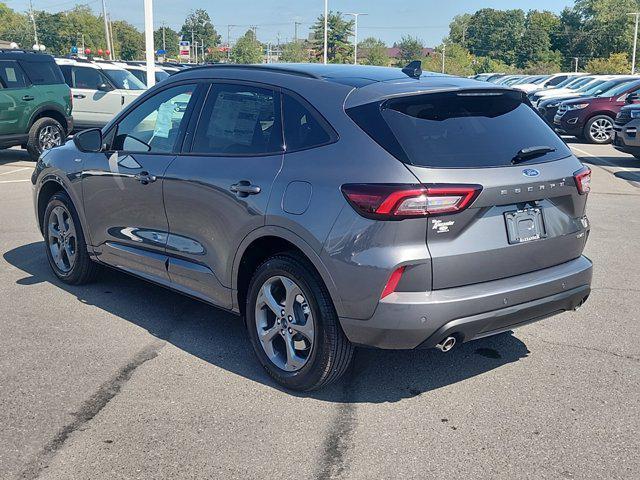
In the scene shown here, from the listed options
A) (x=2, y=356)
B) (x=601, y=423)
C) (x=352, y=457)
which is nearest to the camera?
(x=352, y=457)

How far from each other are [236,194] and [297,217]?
55cm

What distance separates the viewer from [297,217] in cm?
387

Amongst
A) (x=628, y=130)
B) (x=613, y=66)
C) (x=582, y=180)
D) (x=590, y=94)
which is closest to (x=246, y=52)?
(x=613, y=66)

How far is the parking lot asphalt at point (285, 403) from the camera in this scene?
341 cm

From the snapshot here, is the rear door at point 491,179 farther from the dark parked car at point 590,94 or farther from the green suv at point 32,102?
the dark parked car at point 590,94

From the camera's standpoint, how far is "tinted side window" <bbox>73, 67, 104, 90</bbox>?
1803 centimetres

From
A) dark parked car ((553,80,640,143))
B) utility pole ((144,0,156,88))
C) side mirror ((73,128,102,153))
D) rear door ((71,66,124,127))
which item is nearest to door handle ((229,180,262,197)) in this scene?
side mirror ((73,128,102,153))

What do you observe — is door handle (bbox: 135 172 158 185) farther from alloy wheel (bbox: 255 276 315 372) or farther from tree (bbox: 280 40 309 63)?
tree (bbox: 280 40 309 63)

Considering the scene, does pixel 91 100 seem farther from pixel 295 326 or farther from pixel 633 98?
pixel 295 326

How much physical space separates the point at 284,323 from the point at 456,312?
103 centimetres

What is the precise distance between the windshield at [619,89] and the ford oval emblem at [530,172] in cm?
1672

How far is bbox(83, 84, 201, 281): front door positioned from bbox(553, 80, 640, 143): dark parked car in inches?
629

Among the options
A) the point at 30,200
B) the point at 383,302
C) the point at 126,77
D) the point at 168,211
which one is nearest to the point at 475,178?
the point at 383,302

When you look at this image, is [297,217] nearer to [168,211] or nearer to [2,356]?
[168,211]
